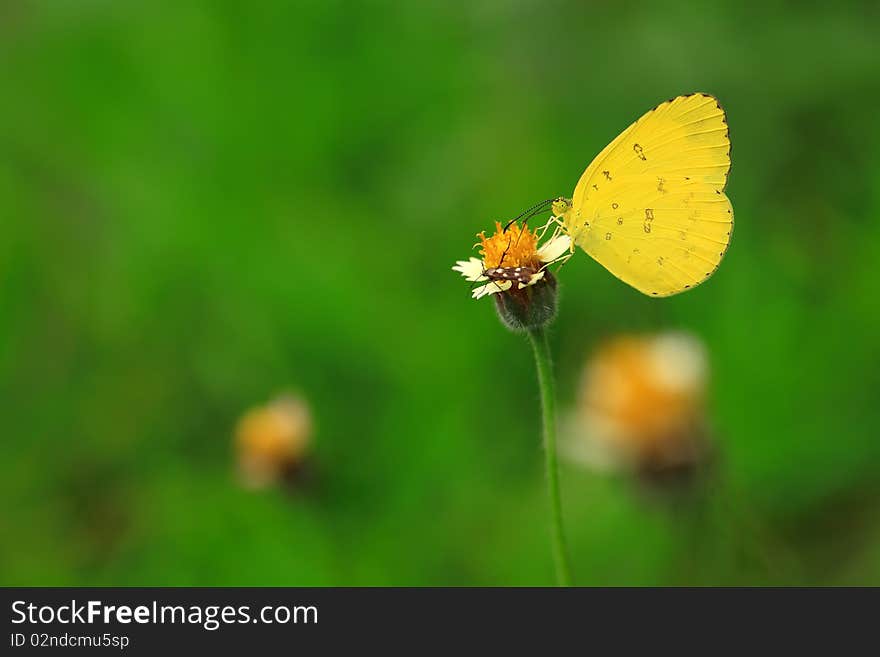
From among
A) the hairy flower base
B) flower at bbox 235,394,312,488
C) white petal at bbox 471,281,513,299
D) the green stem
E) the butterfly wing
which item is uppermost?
flower at bbox 235,394,312,488

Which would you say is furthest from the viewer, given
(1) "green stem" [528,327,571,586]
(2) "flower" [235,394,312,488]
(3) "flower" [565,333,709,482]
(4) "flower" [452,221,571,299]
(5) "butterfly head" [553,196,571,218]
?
(2) "flower" [235,394,312,488]

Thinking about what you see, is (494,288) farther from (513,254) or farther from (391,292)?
(391,292)

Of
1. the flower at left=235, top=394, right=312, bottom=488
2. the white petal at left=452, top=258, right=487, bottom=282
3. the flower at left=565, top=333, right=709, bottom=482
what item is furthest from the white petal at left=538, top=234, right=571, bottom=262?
the flower at left=235, top=394, right=312, bottom=488

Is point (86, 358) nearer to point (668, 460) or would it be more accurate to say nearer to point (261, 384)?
point (261, 384)

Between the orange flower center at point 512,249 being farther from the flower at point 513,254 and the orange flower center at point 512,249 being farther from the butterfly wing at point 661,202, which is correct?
the butterfly wing at point 661,202

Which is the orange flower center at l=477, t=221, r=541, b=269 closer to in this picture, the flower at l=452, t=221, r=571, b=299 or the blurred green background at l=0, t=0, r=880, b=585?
the flower at l=452, t=221, r=571, b=299

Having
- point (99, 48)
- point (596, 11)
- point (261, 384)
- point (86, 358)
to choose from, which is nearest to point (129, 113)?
point (99, 48)

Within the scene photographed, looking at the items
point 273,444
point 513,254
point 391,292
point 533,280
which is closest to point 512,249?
point 513,254
